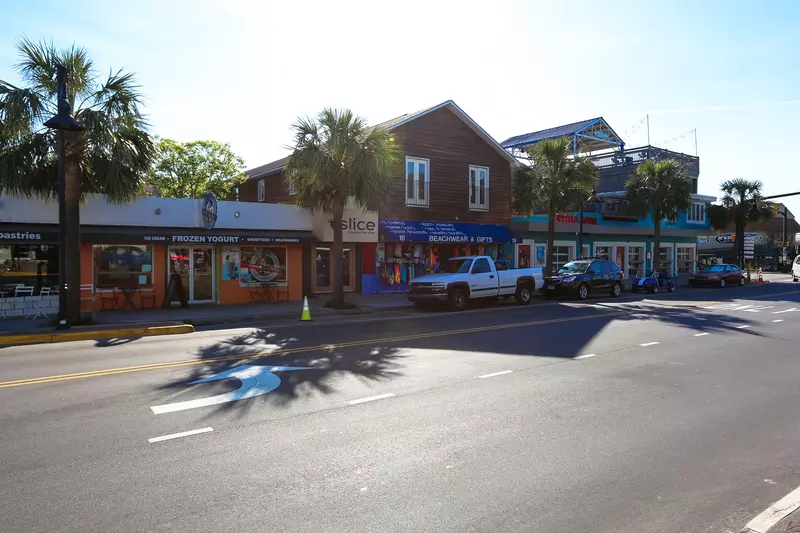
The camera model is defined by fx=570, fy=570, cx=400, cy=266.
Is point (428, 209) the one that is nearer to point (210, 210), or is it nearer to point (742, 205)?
point (210, 210)

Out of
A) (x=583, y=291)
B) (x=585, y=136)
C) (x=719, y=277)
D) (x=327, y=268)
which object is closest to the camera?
(x=583, y=291)

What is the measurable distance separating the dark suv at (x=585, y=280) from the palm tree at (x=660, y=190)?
9486mm

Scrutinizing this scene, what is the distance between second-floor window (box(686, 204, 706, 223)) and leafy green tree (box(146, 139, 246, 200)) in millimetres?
34280

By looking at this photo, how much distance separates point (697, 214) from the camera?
146ft

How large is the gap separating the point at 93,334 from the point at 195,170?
32.9 meters

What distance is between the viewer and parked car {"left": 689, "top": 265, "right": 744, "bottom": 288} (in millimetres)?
32906

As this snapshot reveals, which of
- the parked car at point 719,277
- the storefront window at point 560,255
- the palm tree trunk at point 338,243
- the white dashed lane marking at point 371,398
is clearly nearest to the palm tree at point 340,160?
the palm tree trunk at point 338,243

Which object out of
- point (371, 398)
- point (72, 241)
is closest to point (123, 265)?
point (72, 241)

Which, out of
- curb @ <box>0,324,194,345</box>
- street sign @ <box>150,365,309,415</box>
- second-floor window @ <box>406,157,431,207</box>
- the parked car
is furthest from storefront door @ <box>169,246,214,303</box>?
the parked car

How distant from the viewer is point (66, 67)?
14.4 metres

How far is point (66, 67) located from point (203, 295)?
331 inches

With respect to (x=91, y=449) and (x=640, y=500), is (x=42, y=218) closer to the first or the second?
(x=91, y=449)

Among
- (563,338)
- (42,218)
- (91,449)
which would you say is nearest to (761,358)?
(563,338)

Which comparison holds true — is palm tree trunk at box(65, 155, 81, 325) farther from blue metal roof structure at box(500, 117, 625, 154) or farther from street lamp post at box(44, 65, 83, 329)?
blue metal roof structure at box(500, 117, 625, 154)
